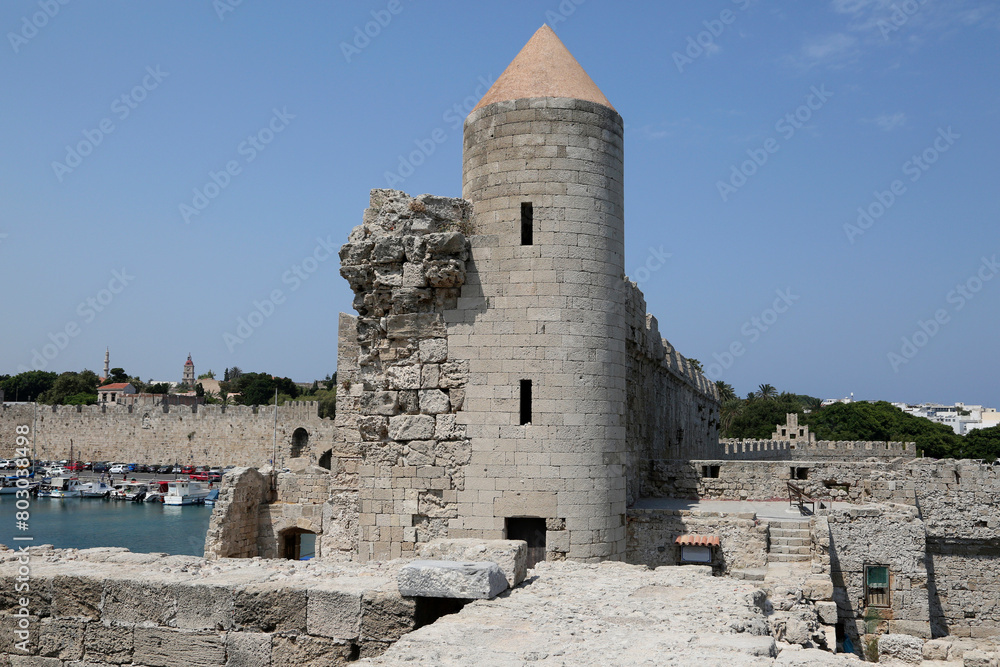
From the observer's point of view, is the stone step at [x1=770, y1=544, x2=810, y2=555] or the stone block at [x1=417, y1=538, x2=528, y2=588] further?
the stone step at [x1=770, y1=544, x2=810, y2=555]

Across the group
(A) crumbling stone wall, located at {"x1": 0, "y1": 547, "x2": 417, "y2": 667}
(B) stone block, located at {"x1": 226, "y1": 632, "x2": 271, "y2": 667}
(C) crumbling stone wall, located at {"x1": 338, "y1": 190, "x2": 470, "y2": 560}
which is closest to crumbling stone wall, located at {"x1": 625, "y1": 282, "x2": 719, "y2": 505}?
(C) crumbling stone wall, located at {"x1": 338, "y1": 190, "x2": 470, "y2": 560}

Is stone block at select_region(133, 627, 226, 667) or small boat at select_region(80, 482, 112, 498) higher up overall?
stone block at select_region(133, 627, 226, 667)

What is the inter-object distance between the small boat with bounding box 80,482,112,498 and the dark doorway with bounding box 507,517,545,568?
4533 cm

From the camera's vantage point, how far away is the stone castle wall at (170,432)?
172 feet

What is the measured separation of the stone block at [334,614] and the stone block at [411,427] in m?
5.37

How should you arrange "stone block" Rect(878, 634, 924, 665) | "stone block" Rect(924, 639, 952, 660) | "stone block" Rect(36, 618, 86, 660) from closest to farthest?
"stone block" Rect(36, 618, 86, 660) < "stone block" Rect(878, 634, 924, 665) < "stone block" Rect(924, 639, 952, 660)

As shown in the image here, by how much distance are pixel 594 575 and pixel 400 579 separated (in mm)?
2075

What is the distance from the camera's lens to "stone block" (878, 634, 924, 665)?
12.6 meters

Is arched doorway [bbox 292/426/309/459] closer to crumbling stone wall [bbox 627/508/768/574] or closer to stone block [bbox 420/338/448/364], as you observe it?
crumbling stone wall [bbox 627/508/768/574]

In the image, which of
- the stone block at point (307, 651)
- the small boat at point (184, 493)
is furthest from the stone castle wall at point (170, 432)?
the stone block at point (307, 651)

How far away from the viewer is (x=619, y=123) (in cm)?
1145

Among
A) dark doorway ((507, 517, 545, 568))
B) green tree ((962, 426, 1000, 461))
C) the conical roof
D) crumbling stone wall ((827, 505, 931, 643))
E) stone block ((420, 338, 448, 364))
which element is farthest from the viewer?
green tree ((962, 426, 1000, 461))

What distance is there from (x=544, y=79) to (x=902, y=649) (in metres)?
10.6

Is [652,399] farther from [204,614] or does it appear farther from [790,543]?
[204,614]
